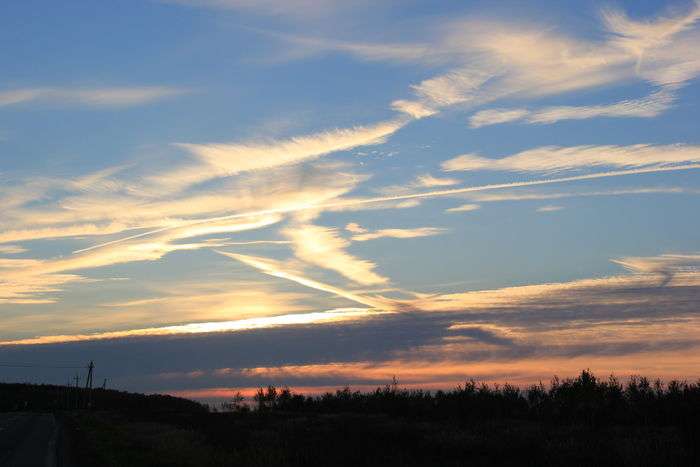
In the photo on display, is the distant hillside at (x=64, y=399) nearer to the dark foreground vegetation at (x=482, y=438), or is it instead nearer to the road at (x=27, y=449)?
the road at (x=27, y=449)

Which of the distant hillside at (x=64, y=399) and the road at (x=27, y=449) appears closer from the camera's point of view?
the road at (x=27, y=449)

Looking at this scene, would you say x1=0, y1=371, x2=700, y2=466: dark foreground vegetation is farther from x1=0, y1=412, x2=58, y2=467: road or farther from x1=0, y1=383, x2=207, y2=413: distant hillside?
x1=0, y1=383, x2=207, y2=413: distant hillside

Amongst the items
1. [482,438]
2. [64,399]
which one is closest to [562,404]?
[482,438]

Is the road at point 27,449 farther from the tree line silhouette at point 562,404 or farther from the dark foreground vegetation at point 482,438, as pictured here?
the tree line silhouette at point 562,404

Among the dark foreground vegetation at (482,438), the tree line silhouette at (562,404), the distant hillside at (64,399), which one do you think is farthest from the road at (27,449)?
the distant hillside at (64,399)

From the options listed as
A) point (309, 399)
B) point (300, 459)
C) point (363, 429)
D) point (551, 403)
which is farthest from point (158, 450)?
point (309, 399)

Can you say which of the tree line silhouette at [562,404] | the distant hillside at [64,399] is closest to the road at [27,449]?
the tree line silhouette at [562,404]

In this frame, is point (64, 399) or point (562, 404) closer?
point (562, 404)

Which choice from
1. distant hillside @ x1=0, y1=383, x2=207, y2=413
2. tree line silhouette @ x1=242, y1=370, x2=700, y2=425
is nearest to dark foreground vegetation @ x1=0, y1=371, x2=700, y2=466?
tree line silhouette @ x1=242, y1=370, x2=700, y2=425

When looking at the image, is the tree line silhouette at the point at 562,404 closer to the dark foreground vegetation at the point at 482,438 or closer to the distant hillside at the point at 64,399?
the dark foreground vegetation at the point at 482,438

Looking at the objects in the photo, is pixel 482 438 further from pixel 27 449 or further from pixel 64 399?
pixel 64 399

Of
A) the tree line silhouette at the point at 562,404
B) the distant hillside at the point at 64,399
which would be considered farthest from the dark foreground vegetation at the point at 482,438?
the distant hillside at the point at 64,399

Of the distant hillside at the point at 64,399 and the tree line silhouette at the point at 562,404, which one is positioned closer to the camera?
the tree line silhouette at the point at 562,404

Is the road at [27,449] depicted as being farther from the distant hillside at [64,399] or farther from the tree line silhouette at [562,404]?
the distant hillside at [64,399]
